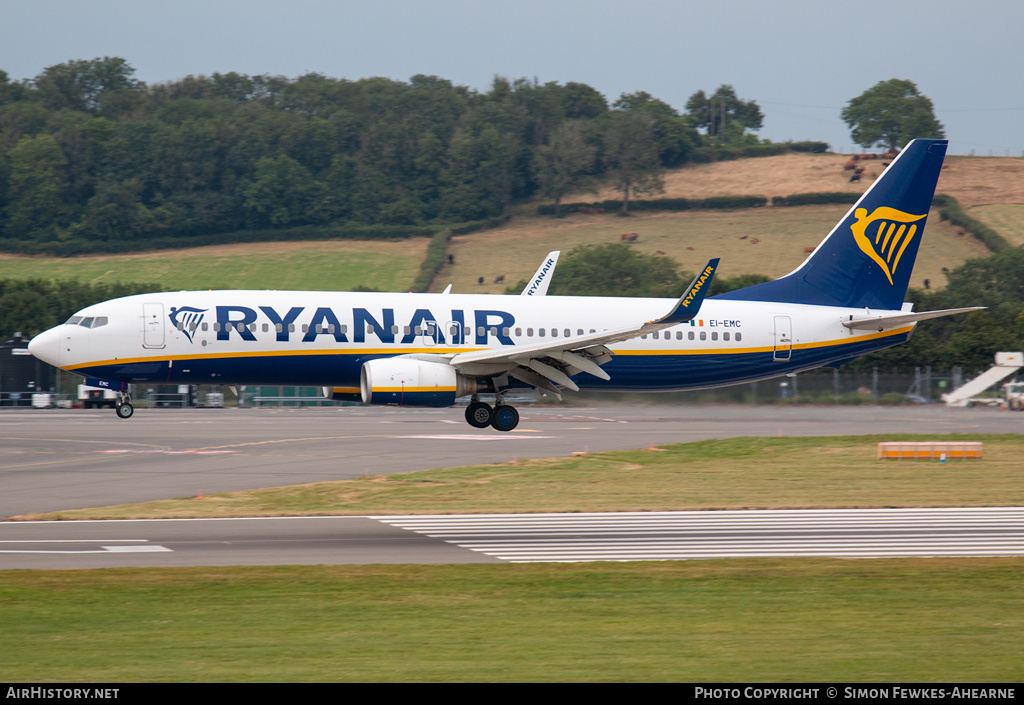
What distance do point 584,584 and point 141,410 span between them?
49550 mm

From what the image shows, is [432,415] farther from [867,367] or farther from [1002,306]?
[1002,306]

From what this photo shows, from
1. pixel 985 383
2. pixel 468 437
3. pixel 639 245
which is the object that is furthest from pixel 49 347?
pixel 639 245

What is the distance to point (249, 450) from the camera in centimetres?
3691

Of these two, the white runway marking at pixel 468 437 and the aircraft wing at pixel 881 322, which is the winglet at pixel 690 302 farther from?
the white runway marking at pixel 468 437

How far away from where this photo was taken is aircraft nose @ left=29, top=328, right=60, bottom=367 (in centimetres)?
3362

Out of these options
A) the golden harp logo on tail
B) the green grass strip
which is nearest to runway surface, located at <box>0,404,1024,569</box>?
the green grass strip

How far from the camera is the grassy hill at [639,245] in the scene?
121 metres

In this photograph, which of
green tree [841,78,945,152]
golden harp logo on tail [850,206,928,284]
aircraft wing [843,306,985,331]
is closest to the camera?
aircraft wing [843,306,985,331]

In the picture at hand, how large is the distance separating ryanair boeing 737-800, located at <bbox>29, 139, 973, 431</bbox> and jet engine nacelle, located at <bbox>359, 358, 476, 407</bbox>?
0.14 ft

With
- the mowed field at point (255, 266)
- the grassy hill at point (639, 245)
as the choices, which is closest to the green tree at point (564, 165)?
the grassy hill at point (639, 245)

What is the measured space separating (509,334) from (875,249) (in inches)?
548

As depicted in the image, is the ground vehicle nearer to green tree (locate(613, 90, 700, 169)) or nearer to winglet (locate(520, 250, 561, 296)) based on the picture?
winglet (locate(520, 250, 561, 296))

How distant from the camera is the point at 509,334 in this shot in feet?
116

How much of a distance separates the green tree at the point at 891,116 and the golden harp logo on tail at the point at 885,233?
139713mm
